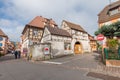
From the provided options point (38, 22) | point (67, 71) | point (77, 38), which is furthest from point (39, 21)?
point (67, 71)

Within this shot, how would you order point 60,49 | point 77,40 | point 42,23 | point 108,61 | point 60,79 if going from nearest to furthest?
point 60,79
point 108,61
point 60,49
point 77,40
point 42,23

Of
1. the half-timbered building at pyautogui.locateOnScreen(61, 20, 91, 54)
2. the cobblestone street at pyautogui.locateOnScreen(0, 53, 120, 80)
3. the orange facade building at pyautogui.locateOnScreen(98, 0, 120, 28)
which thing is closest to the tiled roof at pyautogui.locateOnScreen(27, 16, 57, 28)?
the half-timbered building at pyautogui.locateOnScreen(61, 20, 91, 54)

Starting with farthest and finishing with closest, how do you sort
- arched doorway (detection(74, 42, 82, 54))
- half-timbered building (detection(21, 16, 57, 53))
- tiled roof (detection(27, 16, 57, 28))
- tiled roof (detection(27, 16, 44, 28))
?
tiled roof (detection(27, 16, 57, 28)) → tiled roof (detection(27, 16, 44, 28)) → half-timbered building (detection(21, 16, 57, 53)) → arched doorway (detection(74, 42, 82, 54))

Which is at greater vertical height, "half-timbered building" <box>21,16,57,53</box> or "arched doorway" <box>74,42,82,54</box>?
"half-timbered building" <box>21,16,57,53</box>

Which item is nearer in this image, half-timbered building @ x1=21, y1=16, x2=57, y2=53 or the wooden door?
the wooden door

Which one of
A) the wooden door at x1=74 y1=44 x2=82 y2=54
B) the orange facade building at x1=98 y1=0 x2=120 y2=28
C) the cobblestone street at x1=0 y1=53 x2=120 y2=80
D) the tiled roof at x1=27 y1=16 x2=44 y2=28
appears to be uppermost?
the tiled roof at x1=27 y1=16 x2=44 y2=28

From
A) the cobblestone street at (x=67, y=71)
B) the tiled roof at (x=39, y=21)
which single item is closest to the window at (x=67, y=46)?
the tiled roof at (x=39, y=21)

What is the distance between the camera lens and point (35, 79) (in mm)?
6977

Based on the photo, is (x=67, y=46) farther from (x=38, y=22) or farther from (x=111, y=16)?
(x=38, y=22)

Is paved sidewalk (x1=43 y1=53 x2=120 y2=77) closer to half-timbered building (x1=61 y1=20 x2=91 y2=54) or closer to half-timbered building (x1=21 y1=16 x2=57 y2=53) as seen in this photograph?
half-timbered building (x1=61 y1=20 x2=91 y2=54)

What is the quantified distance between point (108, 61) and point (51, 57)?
1074 cm

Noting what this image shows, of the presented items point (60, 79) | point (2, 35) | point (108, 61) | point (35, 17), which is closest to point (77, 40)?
point (35, 17)

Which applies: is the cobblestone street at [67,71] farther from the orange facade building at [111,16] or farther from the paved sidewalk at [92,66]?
the orange facade building at [111,16]

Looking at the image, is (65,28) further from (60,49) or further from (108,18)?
(108,18)
